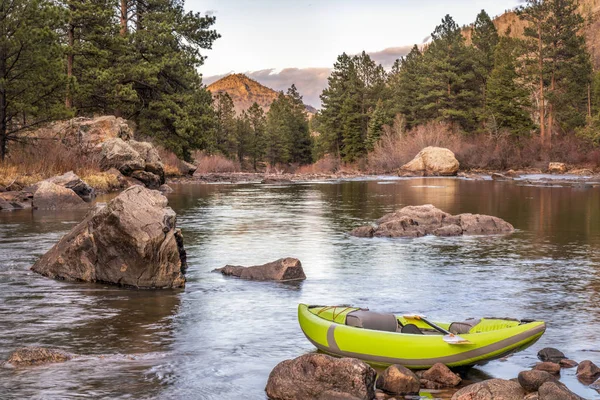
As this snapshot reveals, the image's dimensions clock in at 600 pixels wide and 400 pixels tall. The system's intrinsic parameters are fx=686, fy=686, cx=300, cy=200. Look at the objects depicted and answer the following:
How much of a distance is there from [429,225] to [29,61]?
2303 cm

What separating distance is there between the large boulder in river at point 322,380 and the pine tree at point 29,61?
30.7 m

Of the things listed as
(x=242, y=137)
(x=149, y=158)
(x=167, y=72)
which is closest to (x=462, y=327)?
(x=149, y=158)

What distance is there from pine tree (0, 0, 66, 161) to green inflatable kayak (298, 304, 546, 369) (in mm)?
30126

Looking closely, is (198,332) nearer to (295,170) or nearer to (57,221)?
(57,221)

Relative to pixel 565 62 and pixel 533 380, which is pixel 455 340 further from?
pixel 565 62

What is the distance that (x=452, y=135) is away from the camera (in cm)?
8081

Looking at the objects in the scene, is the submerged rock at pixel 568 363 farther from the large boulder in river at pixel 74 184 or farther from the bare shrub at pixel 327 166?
the bare shrub at pixel 327 166

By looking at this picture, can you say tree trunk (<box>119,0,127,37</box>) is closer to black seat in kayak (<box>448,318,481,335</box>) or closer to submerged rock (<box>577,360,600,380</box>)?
black seat in kayak (<box>448,318,481,335</box>)

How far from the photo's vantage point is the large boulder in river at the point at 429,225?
23297 millimetres

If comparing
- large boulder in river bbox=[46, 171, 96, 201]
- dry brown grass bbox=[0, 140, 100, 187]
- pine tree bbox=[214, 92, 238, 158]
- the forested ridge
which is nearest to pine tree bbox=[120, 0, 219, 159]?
the forested ridge

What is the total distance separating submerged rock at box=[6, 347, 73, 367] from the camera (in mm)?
9383

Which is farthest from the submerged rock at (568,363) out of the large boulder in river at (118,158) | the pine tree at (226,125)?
the pine tree at (226,125)

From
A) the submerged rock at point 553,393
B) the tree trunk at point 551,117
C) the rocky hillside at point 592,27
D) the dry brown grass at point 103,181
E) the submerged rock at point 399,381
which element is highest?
the rocky hillside at point 592,27

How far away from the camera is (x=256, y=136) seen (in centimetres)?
12512
